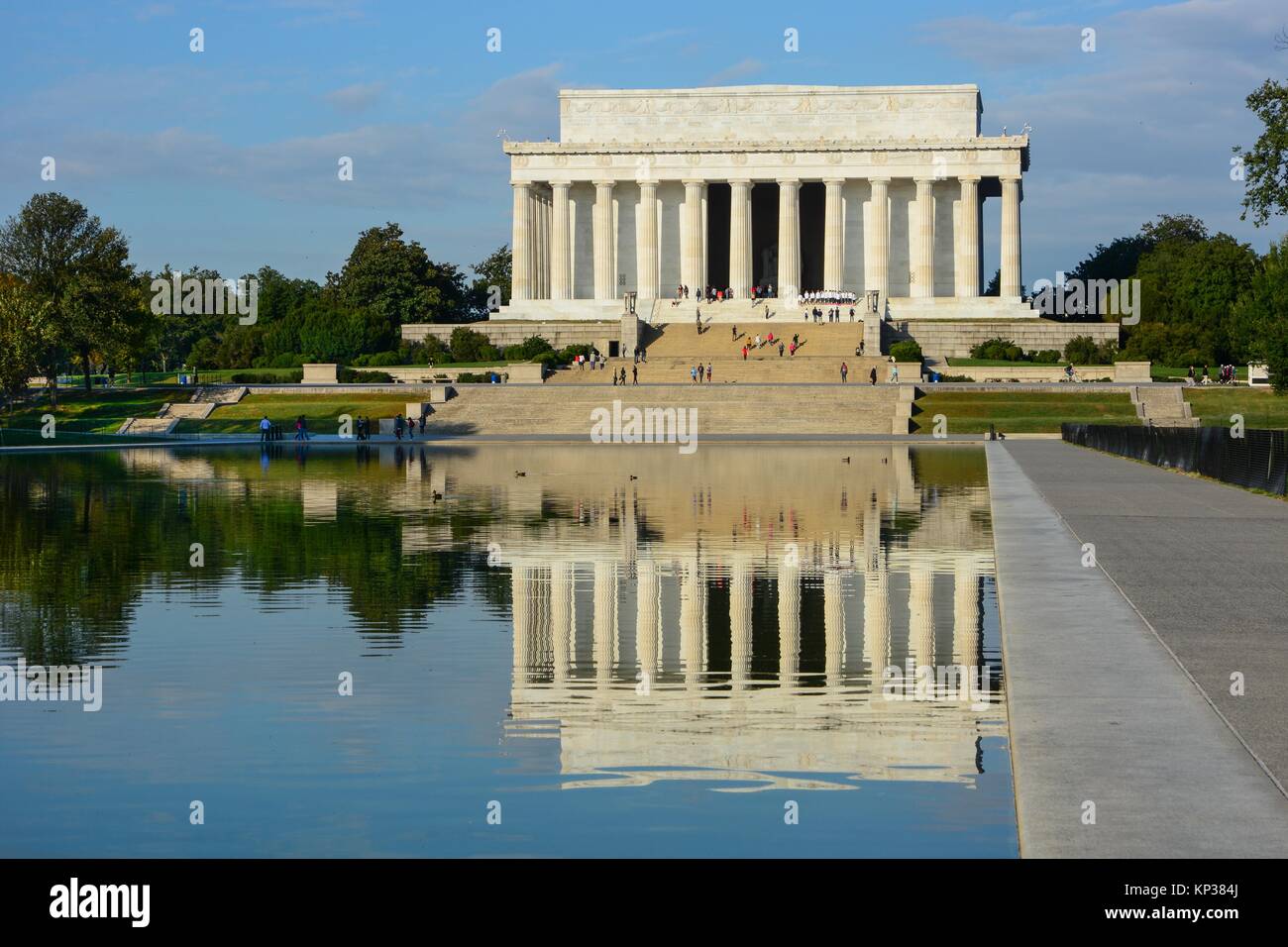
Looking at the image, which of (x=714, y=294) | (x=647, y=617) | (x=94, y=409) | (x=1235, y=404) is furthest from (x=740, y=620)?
(x=714, y=294)

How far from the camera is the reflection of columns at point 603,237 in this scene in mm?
126812

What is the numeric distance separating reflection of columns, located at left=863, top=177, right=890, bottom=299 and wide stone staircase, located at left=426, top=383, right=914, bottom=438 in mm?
40264

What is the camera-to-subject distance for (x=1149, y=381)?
92.1 meters

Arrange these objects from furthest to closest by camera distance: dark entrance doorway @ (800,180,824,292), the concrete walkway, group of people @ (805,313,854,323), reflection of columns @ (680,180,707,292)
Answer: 1. dark entrance doorway @ (800,180,824,292)
2. reflection of columns @ (680,180,707,292)
3. group of people @ (805,313,854,323)
4. the concrete walkway

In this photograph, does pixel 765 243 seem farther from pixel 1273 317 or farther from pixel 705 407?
pixel 1273 317

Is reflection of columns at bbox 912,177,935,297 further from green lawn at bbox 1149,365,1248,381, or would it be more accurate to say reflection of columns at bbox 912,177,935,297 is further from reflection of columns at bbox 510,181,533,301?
reflection of columns at bbox 510,181,533,301

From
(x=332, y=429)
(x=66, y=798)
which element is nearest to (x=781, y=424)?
(x=332, y=429)

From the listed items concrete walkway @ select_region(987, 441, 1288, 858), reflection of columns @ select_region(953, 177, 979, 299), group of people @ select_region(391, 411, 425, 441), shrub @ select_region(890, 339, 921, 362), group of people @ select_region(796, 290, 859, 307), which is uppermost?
reflection of columns @ select_region(953, 177, 979, 299)

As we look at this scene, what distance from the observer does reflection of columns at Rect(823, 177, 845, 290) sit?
123750mm

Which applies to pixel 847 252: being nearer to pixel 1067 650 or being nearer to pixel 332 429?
pixel 332 429
